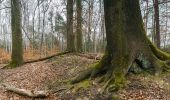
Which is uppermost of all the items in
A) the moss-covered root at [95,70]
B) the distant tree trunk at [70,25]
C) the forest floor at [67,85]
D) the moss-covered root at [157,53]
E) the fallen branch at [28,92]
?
the distant tree trunk at [70,25]

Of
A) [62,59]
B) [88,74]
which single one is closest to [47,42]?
[62,59]

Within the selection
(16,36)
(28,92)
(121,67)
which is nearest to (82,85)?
(121,67)

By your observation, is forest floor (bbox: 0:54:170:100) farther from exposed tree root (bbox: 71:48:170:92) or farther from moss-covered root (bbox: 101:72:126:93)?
exposed tree root (bbox: 71:48:170:92)

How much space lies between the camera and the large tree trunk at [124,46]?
372 inches

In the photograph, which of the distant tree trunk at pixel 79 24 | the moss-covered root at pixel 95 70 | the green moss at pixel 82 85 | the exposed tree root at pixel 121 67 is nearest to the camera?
the exposed tree root at pixel 121 67

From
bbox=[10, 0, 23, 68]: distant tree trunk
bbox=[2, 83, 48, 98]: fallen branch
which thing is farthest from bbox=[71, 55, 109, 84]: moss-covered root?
bbox=[10, 0, 23, 68]: distant tree trunk

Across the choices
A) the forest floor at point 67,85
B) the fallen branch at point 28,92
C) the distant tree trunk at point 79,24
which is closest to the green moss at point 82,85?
the forest floor at point 67,85

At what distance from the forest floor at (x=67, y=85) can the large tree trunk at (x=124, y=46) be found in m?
0.45

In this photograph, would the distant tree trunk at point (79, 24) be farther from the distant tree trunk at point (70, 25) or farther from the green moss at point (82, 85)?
the green moss at point (82, 85)

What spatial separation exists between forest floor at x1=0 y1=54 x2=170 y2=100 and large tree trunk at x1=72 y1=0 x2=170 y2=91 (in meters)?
0.45

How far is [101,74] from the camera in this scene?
32.9ft

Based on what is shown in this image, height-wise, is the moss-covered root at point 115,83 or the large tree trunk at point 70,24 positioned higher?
the large tree trunk at point 70,24

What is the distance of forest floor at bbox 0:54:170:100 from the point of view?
8406 mm

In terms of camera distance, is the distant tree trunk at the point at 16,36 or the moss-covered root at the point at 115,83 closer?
the moss-covered root at the point at 115,83
